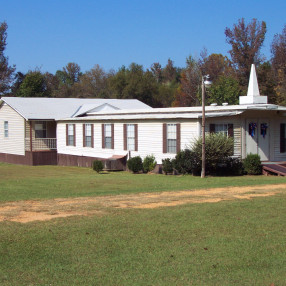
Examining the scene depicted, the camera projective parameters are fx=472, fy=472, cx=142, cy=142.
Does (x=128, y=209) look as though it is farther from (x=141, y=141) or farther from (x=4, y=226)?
(x=141, y=141)

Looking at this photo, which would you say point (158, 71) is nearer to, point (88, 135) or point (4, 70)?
point (4, 70)

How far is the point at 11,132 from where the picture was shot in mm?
33500

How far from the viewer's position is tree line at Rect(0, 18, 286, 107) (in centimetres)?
4653

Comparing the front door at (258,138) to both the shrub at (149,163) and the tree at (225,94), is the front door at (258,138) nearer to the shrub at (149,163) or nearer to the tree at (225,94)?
the shrub at (149,163)

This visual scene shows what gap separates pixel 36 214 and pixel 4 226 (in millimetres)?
1288

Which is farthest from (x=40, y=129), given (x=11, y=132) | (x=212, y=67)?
(x=212, y=67)

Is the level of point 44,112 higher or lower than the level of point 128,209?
higher

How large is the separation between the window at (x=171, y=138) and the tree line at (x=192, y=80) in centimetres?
1931

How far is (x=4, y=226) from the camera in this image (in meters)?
8.70

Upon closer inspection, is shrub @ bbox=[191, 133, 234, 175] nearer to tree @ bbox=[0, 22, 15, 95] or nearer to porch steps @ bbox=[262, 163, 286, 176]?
porch steps @ bbox=[262, 163, 286, 176]

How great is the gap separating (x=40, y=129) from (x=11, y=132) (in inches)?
98.9

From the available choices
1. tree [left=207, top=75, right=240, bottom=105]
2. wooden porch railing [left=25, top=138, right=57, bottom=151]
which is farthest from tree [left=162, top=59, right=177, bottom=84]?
wooden porch railing [left=25, top=138, right=57, bottom=151]

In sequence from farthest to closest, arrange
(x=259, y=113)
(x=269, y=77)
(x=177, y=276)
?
(x=269, y=77) → (x=259, y=113) → (x=177, y=276)

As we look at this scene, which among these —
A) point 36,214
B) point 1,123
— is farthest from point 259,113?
point 1,123
